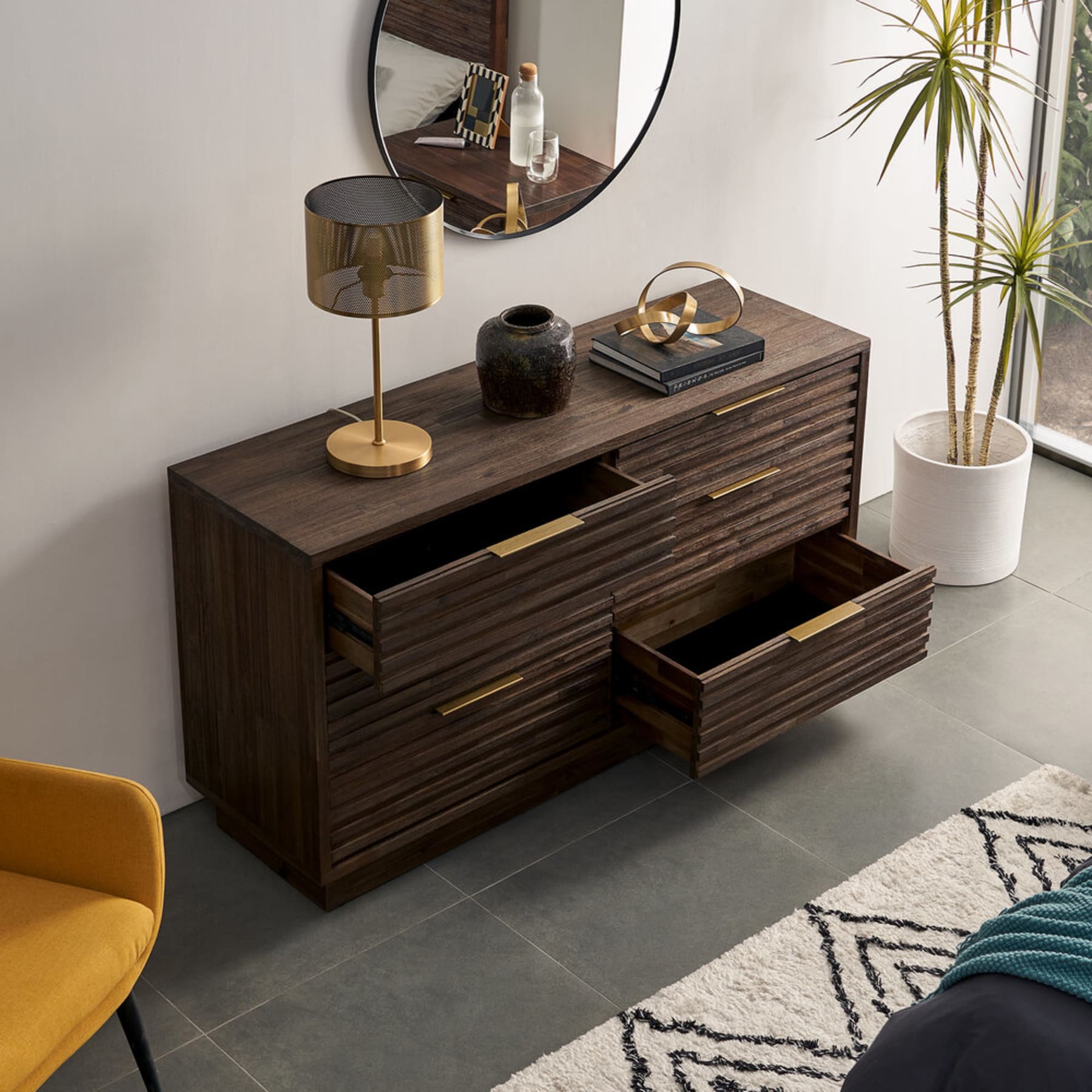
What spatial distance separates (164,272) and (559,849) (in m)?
1.18

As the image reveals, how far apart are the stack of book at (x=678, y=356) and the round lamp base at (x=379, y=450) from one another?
1.40ft

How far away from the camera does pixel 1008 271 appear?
3475mm

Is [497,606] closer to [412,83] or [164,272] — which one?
[164,272]

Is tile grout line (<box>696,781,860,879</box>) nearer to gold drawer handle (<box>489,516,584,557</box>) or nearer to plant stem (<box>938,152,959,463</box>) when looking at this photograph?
gold drawer handle (<box>489,516,584,557</box>)

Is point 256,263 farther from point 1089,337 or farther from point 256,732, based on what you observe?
point 1089,337

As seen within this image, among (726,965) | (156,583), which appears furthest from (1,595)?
(726,965)

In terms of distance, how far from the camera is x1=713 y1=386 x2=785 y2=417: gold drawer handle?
112 inches

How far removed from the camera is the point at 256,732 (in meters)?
2.60

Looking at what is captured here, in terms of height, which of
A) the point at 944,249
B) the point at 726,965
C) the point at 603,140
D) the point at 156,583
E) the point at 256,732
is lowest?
the point at 726,965

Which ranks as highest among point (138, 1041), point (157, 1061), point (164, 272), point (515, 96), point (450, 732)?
point (515, 96)

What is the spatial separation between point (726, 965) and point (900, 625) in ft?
2.61

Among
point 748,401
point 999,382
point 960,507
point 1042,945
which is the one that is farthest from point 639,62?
point 1042,945

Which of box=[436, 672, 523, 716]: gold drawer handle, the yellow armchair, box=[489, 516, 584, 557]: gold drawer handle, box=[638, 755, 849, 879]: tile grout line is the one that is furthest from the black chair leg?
box=[638, 755, 849, 879]: tile grout line

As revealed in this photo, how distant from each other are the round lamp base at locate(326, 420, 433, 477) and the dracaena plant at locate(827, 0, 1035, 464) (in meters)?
1.17
